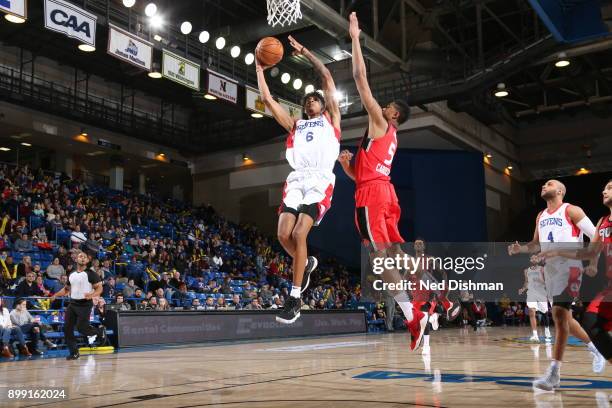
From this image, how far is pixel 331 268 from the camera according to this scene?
81.9 feet

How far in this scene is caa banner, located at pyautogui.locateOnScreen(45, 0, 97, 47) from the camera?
48.1 ft

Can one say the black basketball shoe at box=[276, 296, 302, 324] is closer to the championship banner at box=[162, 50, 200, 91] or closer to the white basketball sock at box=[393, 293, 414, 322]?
the white basketball sock at box=[393, 293, 414, 322]

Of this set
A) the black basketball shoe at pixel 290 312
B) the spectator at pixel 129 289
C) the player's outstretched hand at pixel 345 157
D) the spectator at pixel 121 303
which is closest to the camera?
the black basketball shoe at pixel 290 312

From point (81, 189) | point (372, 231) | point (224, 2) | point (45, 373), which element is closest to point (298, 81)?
point (224, 2)

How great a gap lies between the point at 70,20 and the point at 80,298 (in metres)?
7.51

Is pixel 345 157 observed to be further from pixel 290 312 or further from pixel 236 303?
pixel 236 303

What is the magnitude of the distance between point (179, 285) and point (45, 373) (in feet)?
29.5

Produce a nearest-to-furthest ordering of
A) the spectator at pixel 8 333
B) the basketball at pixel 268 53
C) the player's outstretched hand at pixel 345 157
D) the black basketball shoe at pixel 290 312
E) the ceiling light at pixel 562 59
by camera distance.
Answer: the black basketball shoe at pixel 290 312 → the basketball at pixel 268 53 → the player's outstretched hand at pixel 345 157 → the spectator at pixel 8 333 → the ceiling light at pixel 562 59

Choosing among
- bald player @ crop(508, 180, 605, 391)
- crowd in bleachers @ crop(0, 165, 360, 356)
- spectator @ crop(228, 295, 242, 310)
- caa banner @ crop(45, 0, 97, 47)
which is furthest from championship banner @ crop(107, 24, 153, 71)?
bald player @ crop(508, 180, 605, 391)

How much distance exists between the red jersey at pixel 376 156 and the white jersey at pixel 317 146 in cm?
25

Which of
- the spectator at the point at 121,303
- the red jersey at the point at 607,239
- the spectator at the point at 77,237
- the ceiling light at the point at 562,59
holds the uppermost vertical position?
the ceiling light at the point at 562,59

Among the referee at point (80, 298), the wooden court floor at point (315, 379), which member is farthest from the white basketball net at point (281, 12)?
the referee at point (80, 298)

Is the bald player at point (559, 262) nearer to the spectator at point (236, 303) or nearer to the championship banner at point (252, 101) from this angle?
the spectator at point (236, 303)

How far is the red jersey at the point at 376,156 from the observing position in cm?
535
